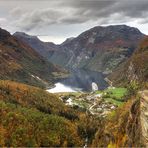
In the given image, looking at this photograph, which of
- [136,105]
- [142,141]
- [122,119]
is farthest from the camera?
[122,119]

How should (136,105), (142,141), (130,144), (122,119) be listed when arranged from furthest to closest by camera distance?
(122,119), (136,105), (130,144), (142,141)

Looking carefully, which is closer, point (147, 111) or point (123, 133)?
point (147, 111)

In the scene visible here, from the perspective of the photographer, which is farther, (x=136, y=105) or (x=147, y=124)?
(x=136, y=105)

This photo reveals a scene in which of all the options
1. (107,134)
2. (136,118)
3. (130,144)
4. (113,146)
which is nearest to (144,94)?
(136,118)

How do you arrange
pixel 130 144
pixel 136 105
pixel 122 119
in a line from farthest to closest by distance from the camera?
pixel 122 119
pixel 136 105
pixel 130 144

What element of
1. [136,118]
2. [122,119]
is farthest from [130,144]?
[122,119]

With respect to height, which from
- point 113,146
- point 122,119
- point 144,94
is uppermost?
point 144,94

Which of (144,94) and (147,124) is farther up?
(144,94)

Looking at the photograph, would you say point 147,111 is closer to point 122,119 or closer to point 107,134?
point 122,119

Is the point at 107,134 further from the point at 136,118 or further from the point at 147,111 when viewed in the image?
the point at 147,111
